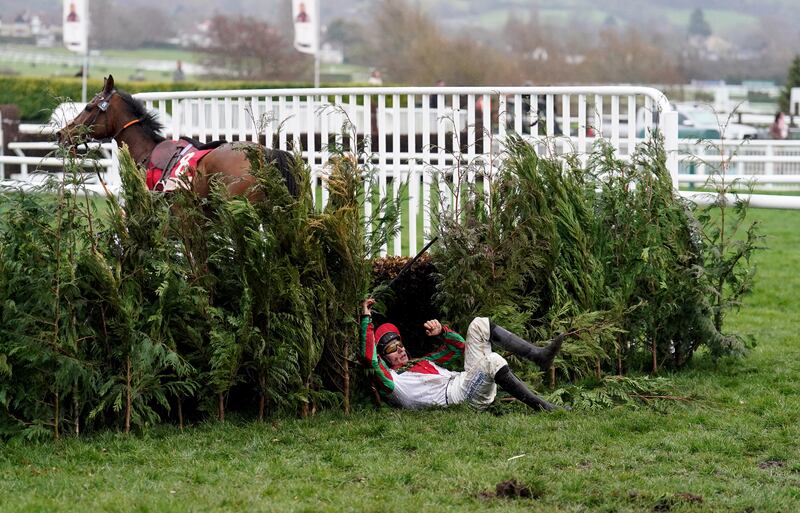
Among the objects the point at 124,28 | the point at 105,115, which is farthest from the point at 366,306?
the point at 124,28

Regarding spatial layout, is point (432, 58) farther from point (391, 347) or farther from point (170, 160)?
point (391, 347)

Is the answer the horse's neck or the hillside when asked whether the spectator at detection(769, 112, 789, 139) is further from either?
the hillside

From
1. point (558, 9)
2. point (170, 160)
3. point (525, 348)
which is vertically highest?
point (558, 9)

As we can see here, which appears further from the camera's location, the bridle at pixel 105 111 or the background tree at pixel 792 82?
the background tree at pixel 792 82

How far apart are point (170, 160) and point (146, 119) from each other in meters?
1.00

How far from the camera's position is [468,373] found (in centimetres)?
705

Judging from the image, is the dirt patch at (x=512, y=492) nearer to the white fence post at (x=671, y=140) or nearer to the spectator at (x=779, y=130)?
the white fence post at (x=671, y=140)

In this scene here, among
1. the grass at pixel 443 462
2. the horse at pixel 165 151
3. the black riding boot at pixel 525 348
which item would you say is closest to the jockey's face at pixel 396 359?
the grass at pixel 443 462

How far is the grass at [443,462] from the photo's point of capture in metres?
5.29

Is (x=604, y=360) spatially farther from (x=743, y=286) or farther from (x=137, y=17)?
(x=137, y=17)

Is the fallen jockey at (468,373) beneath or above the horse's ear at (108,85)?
beneath

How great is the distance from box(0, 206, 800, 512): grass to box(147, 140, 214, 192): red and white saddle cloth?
7.51 feet

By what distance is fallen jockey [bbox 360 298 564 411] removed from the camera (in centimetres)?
693

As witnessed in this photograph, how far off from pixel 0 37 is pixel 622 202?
383 feet
